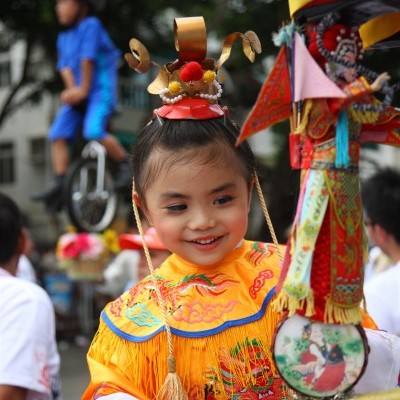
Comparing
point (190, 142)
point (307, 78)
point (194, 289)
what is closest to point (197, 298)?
point (194, 289)

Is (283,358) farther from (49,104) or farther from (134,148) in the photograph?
(49,104)

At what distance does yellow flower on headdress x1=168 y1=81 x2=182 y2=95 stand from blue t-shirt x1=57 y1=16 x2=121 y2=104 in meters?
4.32

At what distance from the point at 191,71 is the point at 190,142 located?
0.60ft

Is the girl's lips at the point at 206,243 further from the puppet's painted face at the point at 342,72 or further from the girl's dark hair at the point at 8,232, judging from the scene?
the girl's dark hair at the point at 8,232

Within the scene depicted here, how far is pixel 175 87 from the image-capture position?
2.04 m

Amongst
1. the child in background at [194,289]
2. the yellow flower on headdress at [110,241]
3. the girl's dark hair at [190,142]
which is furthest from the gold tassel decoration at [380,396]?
the yellow flower on headdress at [110,241]

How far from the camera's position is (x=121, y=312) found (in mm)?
2105

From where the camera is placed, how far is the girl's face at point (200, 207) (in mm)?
1976

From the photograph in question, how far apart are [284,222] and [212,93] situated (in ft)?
26.0

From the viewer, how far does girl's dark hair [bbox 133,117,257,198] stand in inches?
80.3

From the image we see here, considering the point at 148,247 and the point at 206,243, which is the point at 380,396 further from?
the point at 148,247

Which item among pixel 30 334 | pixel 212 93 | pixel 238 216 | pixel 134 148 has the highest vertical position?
pixel 212 93

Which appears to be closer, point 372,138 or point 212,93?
point 372,138

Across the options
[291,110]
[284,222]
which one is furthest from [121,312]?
[284,222]
